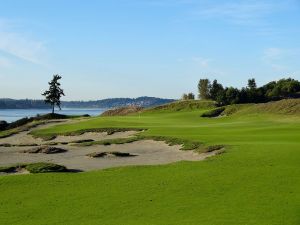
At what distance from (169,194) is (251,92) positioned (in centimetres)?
11051

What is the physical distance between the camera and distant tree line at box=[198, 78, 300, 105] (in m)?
121

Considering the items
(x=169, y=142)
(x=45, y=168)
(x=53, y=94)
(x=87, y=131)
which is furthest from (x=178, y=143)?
(x=53, y=94)

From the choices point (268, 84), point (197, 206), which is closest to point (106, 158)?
point (197, 206)

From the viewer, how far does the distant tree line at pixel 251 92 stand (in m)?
121

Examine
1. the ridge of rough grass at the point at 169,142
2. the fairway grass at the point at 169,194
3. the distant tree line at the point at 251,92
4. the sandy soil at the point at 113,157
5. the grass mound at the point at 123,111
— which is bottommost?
the sandy soil at the point at 113,157

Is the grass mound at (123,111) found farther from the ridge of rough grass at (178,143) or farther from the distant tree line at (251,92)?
the ridge of rough grass at (178,143)

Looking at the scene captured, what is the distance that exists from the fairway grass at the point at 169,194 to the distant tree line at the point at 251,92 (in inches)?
3630

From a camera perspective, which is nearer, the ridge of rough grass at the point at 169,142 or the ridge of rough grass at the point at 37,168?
the ridge of rough grass at the point at 37,168

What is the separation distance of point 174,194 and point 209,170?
18.4ft

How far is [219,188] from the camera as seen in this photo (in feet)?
68.4

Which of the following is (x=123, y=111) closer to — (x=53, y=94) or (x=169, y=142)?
(x=53, y=94)

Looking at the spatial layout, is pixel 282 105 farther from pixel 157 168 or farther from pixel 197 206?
pixel 197 206

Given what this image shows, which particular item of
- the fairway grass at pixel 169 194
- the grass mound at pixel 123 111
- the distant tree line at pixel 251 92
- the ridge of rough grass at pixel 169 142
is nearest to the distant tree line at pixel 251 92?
the distant tree line at pixel 251 92

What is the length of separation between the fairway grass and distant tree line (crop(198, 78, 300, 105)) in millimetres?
92213
